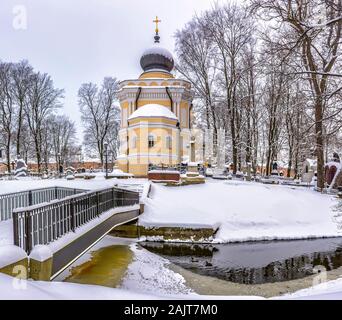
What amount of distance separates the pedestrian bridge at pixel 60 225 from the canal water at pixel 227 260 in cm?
124

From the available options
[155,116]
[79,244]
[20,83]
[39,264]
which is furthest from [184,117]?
[39,264]

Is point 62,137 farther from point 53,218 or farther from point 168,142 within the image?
point 53,218

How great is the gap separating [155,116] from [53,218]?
19.5m

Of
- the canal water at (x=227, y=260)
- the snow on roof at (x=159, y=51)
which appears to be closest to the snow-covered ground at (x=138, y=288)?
the canal water at (x=227, y=260)

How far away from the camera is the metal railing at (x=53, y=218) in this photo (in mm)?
5305

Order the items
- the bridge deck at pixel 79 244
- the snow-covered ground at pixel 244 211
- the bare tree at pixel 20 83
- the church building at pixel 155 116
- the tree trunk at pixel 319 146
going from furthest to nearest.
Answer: the bare tree at pixel 20 83
the church building at pixel 155 116
the snow-covered ground at pixel 244 211
the tree trunk at pixel 319 146
the bridge deck at pixel 79 244

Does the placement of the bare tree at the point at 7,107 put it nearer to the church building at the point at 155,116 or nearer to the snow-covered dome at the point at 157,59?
the church building at the point at 155,116

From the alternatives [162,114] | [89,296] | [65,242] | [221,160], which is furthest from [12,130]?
[89,296]

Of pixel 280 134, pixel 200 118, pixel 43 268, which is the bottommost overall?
pixel 43 268

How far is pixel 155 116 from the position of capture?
82.5ft

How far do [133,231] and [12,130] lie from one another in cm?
2646

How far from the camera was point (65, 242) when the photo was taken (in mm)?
6453
